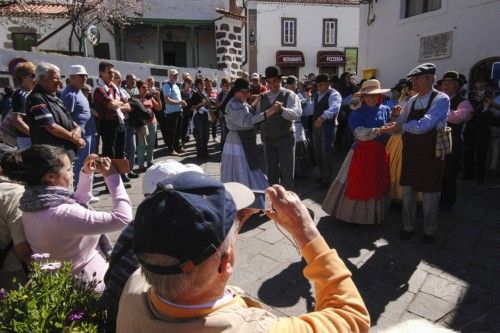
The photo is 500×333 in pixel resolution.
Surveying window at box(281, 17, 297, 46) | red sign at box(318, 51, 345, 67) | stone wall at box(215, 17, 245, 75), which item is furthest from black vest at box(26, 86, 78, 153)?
red sign at box(318, 51, 345, 67)

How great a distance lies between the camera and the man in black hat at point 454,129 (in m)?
4.82

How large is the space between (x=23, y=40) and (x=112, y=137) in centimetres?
1600

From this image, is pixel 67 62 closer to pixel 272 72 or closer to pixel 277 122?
pixel 272 72

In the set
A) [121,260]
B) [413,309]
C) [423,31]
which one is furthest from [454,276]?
[423,31]

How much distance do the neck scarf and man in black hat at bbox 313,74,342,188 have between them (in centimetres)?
450

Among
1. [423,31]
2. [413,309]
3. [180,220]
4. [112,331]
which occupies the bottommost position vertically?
[413,309]

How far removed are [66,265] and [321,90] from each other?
538cm

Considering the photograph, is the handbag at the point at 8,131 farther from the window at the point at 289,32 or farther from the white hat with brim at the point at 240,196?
the window at the point at 289,32

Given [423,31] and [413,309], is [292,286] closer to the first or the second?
[413,309]

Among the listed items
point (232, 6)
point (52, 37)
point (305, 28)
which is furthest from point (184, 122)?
point (305, 28)

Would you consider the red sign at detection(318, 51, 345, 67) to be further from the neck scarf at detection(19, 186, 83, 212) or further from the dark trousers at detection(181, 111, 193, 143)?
the neck scarf at detection(19, 186, 83, 212)

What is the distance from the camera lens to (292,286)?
314 centimetres

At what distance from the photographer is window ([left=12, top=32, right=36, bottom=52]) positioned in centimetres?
1730

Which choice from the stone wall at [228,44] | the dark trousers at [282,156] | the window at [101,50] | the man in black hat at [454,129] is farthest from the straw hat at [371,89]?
the window at [101,50]
